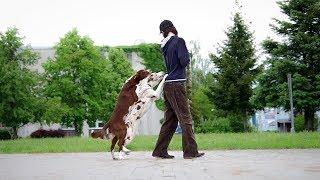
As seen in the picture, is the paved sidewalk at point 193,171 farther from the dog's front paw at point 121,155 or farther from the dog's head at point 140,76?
the dog's head at point 140,76

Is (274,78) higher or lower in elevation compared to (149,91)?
higher

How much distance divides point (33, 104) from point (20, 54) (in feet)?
10.8

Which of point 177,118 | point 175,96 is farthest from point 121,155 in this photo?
point 175,96

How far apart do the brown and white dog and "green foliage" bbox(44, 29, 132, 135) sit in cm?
2477

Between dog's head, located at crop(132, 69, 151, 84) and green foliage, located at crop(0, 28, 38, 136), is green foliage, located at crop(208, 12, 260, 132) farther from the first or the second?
dog's head, located at crop(132, 69, 151, 84)

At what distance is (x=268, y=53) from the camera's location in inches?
1125

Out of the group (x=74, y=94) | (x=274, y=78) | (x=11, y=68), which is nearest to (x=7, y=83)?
(x=11, y=68)

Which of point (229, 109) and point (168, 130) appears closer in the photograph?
point (168, 130)

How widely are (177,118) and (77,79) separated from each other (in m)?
28.1

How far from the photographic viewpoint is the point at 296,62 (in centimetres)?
2686

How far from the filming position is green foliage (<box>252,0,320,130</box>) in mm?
25812

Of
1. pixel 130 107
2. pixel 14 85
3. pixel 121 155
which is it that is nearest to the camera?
pixel 121 155

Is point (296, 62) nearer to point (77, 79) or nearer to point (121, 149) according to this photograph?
point (77, 79)

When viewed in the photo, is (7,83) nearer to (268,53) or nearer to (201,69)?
(268,53)
